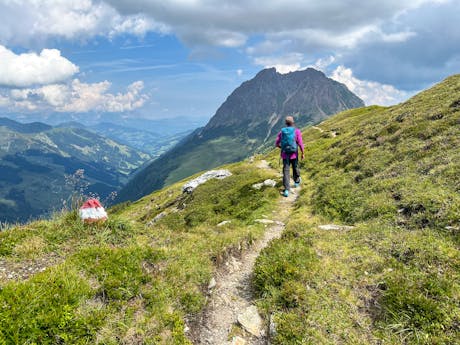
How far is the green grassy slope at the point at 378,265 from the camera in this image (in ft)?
20.1

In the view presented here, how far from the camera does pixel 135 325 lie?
5988 mm

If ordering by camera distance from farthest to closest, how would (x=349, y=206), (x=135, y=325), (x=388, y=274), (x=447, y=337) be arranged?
(x=349, y=206)
(x=388, y=274)
(x=135, y=325)
(x=447, y=337)

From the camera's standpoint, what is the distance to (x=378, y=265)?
808 centimetres

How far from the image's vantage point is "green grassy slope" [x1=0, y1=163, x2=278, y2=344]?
17.3ft

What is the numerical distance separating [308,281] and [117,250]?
5506 mm

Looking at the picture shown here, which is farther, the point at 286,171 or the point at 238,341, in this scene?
the point at 286,171

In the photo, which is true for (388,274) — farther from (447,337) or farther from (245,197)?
(245,197)

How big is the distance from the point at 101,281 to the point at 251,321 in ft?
12.7

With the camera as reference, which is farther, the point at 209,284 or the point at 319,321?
the point at 209,284

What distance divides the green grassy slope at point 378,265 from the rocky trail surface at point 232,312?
1.51 ft

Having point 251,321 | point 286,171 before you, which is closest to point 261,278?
point 251,321

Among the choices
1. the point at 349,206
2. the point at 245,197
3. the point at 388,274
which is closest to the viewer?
the point at 388,274

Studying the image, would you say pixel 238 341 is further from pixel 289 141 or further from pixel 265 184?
pixel 265 184

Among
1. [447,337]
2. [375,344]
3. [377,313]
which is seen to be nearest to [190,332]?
[375,344]
